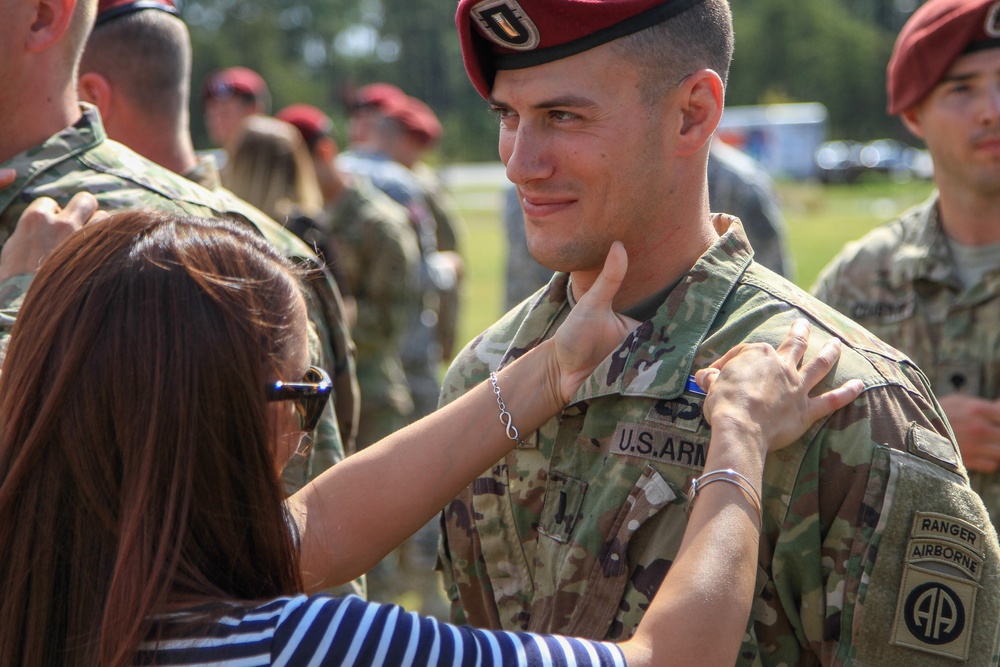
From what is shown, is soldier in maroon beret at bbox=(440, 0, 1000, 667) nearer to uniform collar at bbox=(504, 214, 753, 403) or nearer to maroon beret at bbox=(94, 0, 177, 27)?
uniform collar at bbox=(504, 214, 753, 403)

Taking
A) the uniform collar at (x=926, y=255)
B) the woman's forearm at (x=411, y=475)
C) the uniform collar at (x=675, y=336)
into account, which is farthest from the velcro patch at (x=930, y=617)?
the uniform collar at (x=926, y=255)

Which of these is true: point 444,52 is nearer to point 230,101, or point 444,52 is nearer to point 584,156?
point 230,101

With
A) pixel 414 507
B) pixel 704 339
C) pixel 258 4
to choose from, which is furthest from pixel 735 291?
pixel 258 4

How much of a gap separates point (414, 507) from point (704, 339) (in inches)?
27.4

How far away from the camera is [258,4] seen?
2630 inches

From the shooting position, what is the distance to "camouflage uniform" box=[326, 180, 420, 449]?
6.71m

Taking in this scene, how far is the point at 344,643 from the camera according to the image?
66.0 inches

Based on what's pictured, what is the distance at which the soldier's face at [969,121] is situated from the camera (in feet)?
12.0

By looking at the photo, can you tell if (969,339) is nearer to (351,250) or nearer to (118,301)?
(118,301)

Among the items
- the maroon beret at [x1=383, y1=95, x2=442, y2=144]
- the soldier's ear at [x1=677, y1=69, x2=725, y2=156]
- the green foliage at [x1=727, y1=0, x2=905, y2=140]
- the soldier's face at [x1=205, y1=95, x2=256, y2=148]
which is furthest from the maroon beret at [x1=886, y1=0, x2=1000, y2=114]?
the green foliage at [x1=727, y1=0, x2=905, y2=140]

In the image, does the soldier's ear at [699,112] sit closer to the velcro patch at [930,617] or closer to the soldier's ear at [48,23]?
the velcro patch at [930,617]

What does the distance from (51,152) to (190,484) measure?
1.50 metres

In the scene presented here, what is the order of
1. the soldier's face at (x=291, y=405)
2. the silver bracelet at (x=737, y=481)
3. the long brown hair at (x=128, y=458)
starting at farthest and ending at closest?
the soldier's face at (x=291, y=405) → the silver bracelet at (x=737, y=481) → the long brown hair at (x=128, y=458)

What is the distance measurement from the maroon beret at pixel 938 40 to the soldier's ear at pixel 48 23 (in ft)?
8.87
